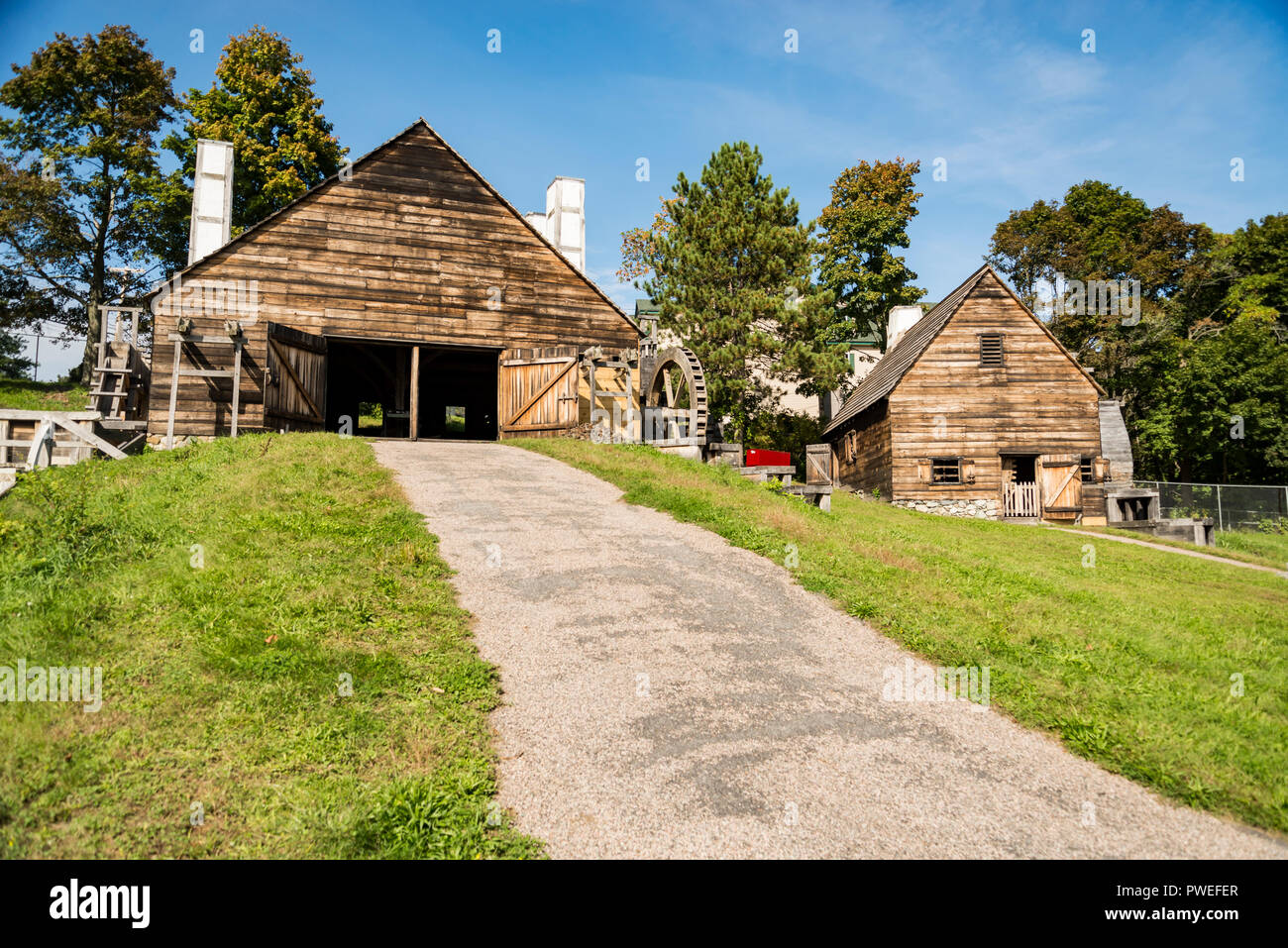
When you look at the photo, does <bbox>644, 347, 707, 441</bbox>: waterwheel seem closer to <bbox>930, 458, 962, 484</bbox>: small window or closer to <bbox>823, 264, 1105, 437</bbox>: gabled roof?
<bbox>823, 264, 1105, 437</bbox>: gabled roof

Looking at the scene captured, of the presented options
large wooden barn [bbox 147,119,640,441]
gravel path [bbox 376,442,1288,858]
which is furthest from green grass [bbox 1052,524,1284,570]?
gravel path [bbox 376,442,1288,858]

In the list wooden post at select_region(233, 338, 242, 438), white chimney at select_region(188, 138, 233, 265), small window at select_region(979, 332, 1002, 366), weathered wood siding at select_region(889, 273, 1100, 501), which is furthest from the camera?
small window at select_region(979, 332, 1002, 366)

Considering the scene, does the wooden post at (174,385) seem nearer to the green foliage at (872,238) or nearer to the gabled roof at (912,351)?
the gabled roof at (912,351)

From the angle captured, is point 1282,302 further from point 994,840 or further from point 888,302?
point 994,840

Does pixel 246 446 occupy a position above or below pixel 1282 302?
below

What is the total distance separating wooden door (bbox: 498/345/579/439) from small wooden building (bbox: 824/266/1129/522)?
12523 millimetres

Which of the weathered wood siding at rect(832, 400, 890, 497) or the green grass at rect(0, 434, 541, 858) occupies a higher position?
the weathered wood siding at rect(832, 400, 890, 497)

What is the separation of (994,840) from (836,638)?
110 inches

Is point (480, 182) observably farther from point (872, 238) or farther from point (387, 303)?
point (872, 238)

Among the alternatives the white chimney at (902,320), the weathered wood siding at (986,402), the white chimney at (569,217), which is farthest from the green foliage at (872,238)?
the white chimney at (569,217)

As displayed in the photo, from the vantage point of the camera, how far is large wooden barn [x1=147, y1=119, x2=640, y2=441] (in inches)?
690

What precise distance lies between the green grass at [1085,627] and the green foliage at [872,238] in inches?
1132

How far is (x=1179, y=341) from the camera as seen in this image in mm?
36375

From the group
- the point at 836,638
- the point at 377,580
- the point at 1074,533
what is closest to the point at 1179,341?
the point at 1074,533
